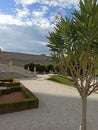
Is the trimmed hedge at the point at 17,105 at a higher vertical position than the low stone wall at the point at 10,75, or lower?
lower

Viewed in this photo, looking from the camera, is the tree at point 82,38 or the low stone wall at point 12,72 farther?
the low stone wall at point 12,72

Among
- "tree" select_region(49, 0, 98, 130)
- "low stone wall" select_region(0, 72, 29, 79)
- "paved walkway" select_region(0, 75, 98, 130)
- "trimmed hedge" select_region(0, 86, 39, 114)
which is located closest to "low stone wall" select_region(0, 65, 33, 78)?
"low stone wall" select_region(0, 72, 29, 79)

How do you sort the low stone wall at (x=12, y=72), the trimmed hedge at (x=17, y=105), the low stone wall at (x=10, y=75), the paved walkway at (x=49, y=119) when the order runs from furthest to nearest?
the low stone wall at (x=12, y=72) → the low stone wall at (x=10, y=75) → the trimmed hedge at (x=17, y=105) → the paved walkway at (x=49, y=119)

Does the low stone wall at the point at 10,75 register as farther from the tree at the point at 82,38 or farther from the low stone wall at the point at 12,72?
the tree at the point at 82,38

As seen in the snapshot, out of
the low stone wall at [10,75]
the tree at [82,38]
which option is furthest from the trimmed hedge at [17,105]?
the low stone wall at [10,75]

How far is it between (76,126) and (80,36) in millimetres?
5136

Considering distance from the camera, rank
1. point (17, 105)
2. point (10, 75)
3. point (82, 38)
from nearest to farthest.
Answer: point (82, 38), point (17, 105), point (10, 75)

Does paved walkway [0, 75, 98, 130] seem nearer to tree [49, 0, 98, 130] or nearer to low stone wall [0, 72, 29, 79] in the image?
tree [49, 0, 98, 130]

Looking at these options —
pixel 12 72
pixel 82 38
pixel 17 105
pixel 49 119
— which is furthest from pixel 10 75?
pixel 82 38

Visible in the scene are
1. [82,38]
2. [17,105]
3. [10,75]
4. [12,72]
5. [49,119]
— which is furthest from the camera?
[12,72]

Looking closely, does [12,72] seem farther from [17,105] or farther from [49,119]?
[49,119]

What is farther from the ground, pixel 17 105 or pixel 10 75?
pixel 10 75

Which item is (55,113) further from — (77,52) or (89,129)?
(77,52)

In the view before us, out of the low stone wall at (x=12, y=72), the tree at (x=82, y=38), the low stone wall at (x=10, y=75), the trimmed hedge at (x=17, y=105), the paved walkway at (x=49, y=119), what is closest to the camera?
the tree at (x=82, y=38)
